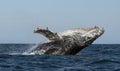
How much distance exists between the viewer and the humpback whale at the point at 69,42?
837 inches

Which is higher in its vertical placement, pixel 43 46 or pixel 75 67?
pixel 43 46

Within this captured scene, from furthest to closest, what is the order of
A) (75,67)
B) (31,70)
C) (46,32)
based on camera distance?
(46,32) < (75,67) < (31,70)

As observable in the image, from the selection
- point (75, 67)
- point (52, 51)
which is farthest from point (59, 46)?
point (75, 67)

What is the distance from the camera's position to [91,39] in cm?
2138

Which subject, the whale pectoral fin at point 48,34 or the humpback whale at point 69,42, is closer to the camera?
the whale pectoral fin at point 48,34

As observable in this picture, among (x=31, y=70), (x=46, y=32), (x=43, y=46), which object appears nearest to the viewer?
(x=31, y=70)

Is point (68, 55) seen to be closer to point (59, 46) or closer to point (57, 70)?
point (59, 46)

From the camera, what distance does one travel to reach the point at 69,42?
21.3m

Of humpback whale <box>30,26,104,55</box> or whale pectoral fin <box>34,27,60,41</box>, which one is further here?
humpback whale <box>30,26,104,55</box>

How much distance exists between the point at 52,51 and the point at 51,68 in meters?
6.88

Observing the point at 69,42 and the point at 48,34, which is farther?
the point at 69,42

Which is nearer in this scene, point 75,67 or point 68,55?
point 75,67

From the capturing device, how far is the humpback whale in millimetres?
21266

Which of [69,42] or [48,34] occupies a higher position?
[48,34]
